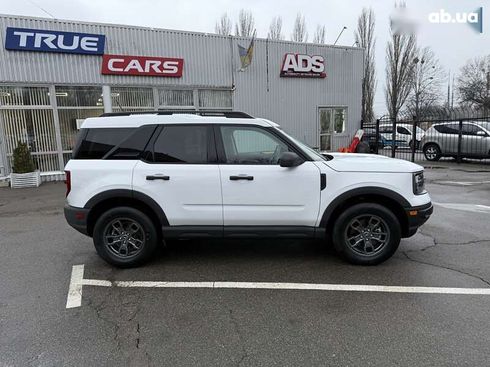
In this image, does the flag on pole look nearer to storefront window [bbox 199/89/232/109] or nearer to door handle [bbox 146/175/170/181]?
storefront window [bbox 199/89/232/109]

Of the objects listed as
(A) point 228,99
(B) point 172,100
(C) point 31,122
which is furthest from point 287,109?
(C) point 31,122

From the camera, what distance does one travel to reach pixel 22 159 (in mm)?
11344

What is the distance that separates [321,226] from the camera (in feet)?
14.6

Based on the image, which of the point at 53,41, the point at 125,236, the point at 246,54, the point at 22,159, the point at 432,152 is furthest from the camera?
the point at 432,152

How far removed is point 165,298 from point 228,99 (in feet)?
38.4

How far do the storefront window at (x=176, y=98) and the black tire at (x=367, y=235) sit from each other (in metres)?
10.5

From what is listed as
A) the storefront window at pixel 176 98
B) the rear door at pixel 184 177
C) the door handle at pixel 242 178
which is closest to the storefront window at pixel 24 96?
the storefront window at pixel 176 98

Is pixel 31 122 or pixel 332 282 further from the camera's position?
pixel 31 122

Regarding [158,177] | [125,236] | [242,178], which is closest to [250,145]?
[242,178]

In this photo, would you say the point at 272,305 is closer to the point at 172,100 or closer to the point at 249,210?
the point at 249,210

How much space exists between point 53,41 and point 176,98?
429 cm

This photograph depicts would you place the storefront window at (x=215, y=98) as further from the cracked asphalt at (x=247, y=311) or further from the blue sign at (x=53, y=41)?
the cracked asphalt at (x=247, y=311)

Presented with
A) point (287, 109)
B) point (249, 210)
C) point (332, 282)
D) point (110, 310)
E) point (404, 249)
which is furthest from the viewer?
point (287, 109)

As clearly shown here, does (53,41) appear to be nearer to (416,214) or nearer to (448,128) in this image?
(416,214)
